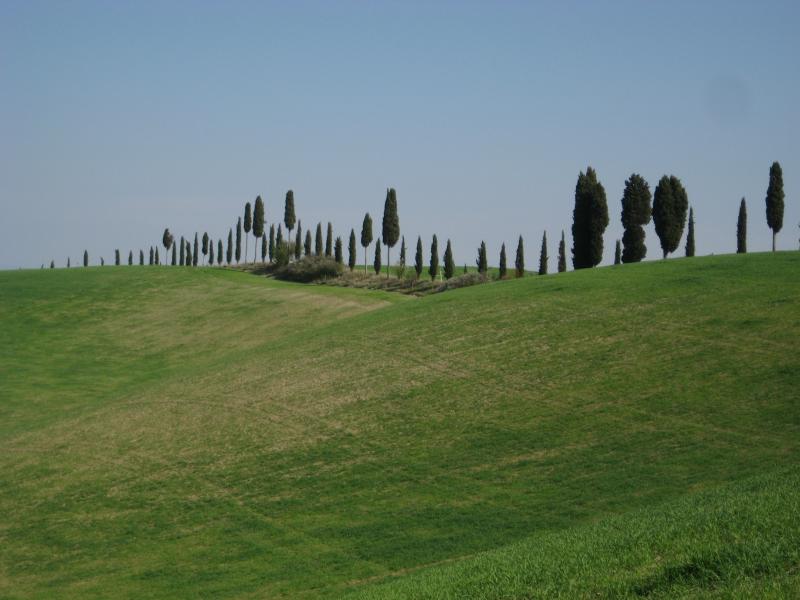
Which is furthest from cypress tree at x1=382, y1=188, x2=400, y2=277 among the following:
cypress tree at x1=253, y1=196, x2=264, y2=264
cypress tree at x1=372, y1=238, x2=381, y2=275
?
cypress tree at x1=253, y1=196, x2=264, y2=264

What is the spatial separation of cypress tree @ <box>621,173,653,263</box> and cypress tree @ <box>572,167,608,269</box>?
207 cm

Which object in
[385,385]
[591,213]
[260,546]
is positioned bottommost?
[260,546]

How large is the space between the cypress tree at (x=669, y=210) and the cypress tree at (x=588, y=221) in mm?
4387

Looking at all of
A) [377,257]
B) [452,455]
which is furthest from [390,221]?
[452,455]

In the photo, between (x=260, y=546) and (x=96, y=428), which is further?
(x=96, y=428)

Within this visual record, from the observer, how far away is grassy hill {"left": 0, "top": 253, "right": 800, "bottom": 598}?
1825 centimetres

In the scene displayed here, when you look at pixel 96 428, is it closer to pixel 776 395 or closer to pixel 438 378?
pixel 438 378

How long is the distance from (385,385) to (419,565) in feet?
60.5

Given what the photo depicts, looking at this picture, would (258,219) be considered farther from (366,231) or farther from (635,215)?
(635,215)

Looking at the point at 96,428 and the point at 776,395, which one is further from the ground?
the point at 776,395

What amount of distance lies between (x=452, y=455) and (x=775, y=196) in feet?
170

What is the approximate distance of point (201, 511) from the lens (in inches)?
1254

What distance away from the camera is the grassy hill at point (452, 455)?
59.9 ft

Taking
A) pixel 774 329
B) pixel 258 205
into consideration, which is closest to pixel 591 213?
pixel 774 329
